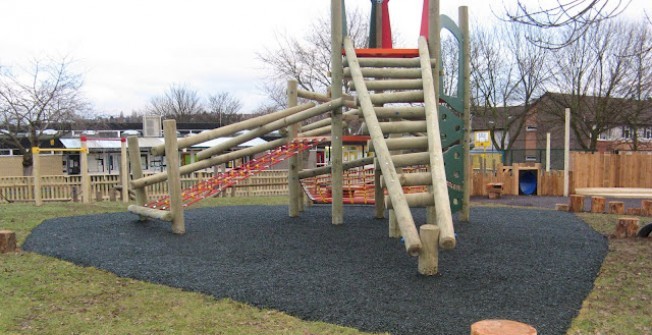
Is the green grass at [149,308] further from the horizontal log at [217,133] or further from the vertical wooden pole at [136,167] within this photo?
the vertical wooden pole at [136,167]

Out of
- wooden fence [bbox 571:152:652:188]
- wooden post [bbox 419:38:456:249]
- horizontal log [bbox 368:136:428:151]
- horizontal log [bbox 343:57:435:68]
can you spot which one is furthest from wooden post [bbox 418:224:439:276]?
wooden fence [bbox 571:152:652:188]

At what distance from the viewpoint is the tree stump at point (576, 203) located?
37.9 ft

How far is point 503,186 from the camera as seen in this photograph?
60.1 ft

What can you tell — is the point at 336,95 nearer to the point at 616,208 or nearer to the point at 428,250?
the point at 428,250

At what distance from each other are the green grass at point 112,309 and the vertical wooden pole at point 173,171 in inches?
73.0

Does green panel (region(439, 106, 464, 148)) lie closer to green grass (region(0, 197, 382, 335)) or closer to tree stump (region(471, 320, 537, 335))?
green grass (region(0, 197, 382, 335))

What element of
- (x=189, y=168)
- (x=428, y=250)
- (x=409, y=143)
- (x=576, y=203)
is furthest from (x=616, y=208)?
(x=189, y=168)

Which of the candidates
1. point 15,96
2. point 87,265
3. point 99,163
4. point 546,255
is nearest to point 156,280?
point 87,265

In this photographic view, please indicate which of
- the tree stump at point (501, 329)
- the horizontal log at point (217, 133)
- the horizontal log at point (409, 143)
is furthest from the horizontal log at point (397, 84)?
the tree stump at point (501, 329)

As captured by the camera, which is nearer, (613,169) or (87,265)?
(87,265)

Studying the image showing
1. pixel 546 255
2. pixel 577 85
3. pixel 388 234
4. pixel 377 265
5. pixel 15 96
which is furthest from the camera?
pixel 577 85

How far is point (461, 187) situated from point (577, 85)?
23.0 meters

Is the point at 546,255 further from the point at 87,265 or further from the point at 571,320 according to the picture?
the point at 87,265

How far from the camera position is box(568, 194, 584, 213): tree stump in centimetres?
1155
